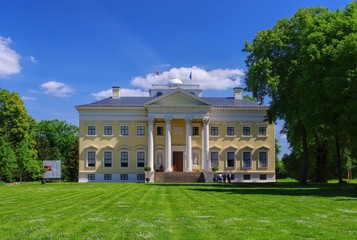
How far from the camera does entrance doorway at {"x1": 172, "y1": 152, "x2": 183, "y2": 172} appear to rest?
60.5 metres

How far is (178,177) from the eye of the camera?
5547cm

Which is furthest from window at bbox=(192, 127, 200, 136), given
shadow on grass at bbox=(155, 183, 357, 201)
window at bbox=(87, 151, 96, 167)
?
shadow on grass at bbox=(155, 183, 357, 201)

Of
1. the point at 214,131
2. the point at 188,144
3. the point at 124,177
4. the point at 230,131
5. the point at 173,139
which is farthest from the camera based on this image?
the point at 230,131

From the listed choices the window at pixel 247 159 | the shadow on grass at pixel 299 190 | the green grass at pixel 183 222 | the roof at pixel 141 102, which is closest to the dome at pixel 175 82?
the roof at pixel 141 102

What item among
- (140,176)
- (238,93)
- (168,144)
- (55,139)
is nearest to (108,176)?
(140,176)

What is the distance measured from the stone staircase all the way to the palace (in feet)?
4.67

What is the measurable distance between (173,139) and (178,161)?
2951 mm

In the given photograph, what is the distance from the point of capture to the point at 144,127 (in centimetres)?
6012

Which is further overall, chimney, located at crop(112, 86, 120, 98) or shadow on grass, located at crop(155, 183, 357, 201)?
chimney, located at crop(112, 86, 120, 98)

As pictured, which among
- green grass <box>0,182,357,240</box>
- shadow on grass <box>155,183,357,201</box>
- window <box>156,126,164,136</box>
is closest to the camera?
green grass <box>0,182,357,240</box>

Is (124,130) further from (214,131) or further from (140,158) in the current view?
(214,131)

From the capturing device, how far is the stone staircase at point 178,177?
55.3 metres

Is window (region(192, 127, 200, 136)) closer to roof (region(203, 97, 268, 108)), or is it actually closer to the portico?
the portico

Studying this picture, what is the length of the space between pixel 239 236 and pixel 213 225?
1933 mm
